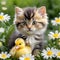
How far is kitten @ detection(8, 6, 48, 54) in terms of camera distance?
9.58 feet

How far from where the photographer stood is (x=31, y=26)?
2.90m

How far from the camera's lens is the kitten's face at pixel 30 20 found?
291cm

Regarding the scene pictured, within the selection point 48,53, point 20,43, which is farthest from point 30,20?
point 48,53

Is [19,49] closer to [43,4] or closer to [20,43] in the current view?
[20,43]

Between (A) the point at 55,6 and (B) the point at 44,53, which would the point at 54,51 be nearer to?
(B) the point at 44,53

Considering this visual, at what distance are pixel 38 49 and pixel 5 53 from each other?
30 centimetres

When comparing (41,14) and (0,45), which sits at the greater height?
(41,14)

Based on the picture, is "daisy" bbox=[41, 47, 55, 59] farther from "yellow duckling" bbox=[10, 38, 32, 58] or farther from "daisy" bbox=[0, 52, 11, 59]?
"daisy" bbox=[0, 52, 11, 59]

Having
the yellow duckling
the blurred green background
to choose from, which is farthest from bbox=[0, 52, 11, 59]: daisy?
the blurred green background

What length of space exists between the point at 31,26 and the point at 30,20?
56 millimetres

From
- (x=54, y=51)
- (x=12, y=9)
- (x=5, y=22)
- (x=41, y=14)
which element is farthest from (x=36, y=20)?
(x=12, y=9)

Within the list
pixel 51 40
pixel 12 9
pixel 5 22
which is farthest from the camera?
pixel 12 9

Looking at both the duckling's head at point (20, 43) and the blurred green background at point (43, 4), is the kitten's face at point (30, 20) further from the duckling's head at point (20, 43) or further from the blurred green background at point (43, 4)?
the blurred green background at point (43, 4)

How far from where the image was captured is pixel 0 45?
311 cm
